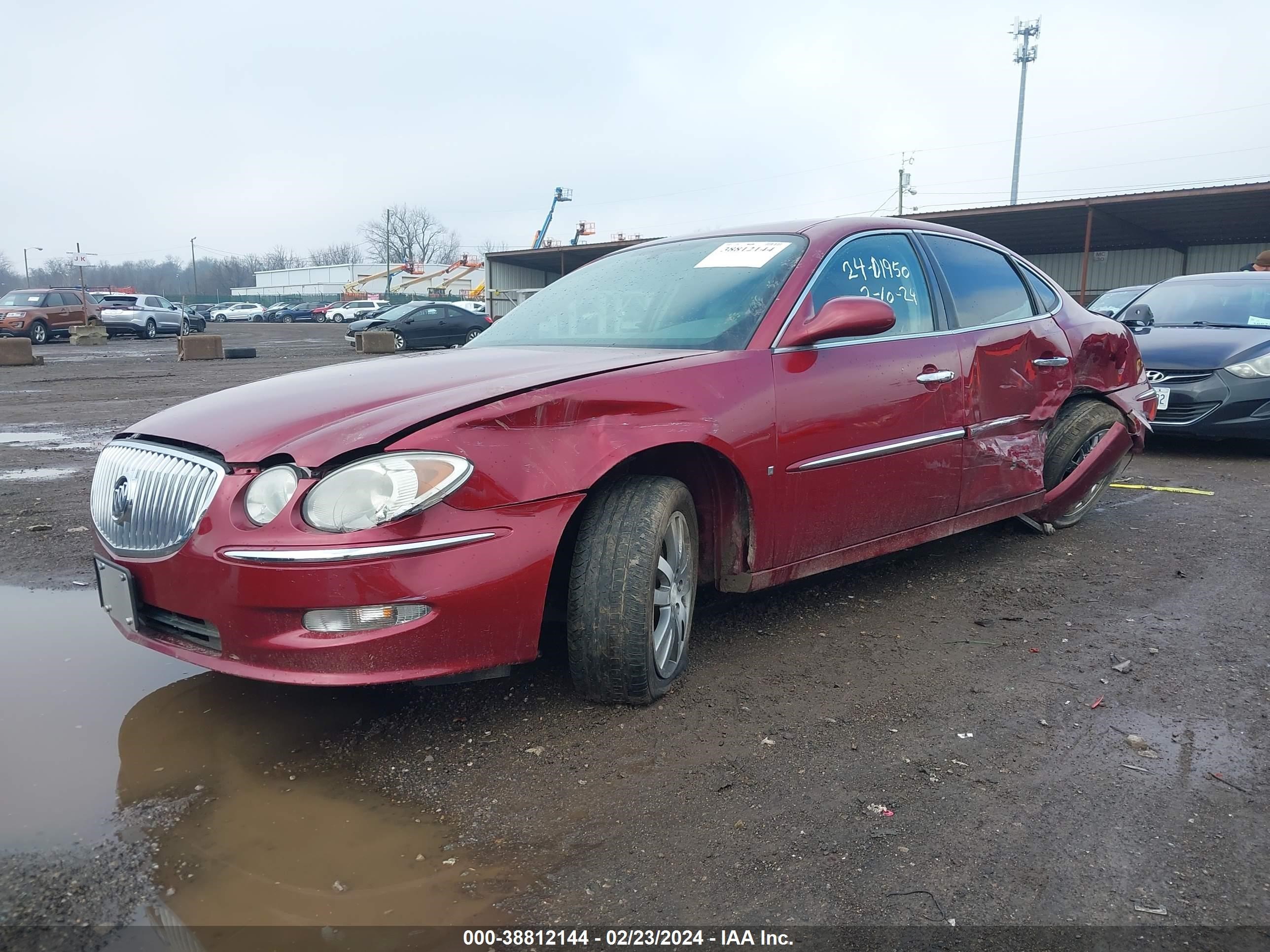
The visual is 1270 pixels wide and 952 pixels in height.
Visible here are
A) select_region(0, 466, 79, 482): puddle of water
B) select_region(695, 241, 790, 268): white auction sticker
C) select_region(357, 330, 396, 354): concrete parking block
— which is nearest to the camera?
select_region(695, 241, 790, 268): white auction sticker

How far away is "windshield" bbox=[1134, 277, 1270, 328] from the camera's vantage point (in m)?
7.58

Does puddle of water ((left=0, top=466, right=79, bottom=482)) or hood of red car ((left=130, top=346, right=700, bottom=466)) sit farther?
puddle of water ((left=0, top=466, right=79, bottom=482))

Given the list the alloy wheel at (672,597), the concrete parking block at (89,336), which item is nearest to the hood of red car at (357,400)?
the alloy wheel at (672,597)

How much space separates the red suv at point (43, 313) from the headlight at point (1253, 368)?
1100 inches

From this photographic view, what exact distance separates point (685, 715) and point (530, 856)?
0.79m

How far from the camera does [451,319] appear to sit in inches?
1023

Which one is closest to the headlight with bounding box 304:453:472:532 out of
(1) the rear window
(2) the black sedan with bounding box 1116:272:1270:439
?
(2) the black sedan with bounding box 1116:272:1270:439

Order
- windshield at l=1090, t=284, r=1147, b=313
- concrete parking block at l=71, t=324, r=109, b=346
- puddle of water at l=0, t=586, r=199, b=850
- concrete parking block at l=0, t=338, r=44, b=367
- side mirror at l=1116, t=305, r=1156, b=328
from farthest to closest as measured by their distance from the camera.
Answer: concrete parking block at l=71, t=324, r=109, b=346 < concrete parking block at l=0, t=338, r=44, b=367 < windshield at l=1090, t=284, r=1147, b=313 < side mirror at l=1116, t=305, r=1156, b=328 < puddle of water at l=0, t=586, r=199, b=850

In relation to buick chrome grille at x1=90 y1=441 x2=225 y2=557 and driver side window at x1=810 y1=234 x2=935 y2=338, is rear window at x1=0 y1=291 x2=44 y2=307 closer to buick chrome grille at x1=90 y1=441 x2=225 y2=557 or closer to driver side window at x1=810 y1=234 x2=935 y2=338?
buick chrome grille at x1=90 y1=441 x2=225 y2=557

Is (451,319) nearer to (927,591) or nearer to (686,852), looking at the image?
(927,591)

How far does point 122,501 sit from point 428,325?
2339cm

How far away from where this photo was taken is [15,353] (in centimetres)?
1842

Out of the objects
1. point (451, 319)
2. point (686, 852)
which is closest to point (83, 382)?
point (451, 319)

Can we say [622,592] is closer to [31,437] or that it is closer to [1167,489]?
[1167,489]
